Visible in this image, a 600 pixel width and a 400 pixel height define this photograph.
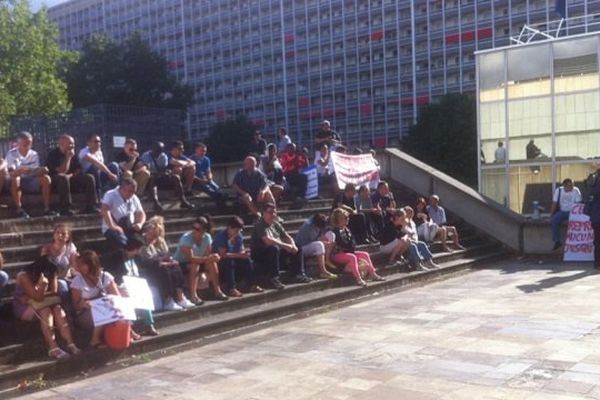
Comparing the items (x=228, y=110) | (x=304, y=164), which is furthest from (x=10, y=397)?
(x=228, y=110)

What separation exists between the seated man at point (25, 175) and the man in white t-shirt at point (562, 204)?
10747mm

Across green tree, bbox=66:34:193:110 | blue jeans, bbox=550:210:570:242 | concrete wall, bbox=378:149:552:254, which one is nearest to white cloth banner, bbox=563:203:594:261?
blue jeans, bbox=550:210:570:242

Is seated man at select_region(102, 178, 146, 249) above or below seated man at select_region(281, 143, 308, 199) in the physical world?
below

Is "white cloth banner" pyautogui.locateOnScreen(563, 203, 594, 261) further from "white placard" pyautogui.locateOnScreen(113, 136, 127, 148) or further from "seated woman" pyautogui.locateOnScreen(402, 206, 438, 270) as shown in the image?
"white placard" pyautogui.locateOnScreen(113, 136, 127, 148)

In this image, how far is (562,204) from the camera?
49.7 ft

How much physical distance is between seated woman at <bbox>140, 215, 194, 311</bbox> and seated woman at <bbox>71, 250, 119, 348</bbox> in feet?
3.71

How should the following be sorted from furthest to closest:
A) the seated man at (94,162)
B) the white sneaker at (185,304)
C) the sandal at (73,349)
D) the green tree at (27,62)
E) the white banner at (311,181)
Result: the green tree at (27,62) < the white banner at (311,181) < the seated man at (94,162) < the white sneaker at (185,304) < the sandal at (73,349)

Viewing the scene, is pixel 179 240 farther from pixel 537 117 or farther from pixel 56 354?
pixel 537 117

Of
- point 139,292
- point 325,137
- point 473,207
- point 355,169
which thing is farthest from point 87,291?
point 473,207

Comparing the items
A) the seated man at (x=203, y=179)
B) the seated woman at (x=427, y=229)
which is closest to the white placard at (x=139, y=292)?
the seated man at (x=203, y=179)

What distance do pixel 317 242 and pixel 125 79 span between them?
52729mm

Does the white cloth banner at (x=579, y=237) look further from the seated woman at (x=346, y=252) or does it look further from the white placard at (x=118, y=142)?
the white placard at (x=118, y=142)

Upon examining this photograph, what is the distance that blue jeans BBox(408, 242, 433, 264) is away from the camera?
1299 cm

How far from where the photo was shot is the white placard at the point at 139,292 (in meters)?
7.52
